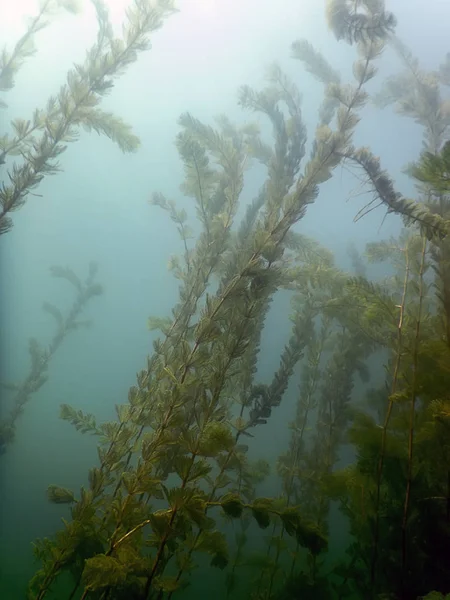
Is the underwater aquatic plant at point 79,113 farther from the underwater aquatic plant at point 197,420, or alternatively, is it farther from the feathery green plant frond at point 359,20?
the feathery green plant frond at point 359,20

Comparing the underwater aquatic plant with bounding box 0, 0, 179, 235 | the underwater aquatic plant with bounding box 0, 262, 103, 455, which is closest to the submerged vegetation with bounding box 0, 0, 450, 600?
the underwater aquatic plant with bounding box 0, 0, 179, 235

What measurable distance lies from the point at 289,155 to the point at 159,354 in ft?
5.95

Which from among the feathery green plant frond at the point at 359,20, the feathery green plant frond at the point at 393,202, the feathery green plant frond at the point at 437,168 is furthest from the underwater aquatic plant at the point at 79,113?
the feathery green plant frond at the point at 437,168

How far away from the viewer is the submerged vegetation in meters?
1.72

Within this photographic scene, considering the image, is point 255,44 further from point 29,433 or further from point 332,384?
point 29,433

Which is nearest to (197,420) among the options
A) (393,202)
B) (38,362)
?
(393,202)

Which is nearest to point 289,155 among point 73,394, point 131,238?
point 131,238

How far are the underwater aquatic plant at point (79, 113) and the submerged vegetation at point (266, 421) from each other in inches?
10.6

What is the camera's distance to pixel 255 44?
8.29m

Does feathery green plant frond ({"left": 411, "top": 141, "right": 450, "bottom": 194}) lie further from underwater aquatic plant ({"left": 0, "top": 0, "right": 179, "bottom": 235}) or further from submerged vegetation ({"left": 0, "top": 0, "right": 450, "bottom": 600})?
underwater aquatic plant ({"left": 0, "top": 0, "right": 179, "bottom": 235})

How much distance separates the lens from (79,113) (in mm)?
2453

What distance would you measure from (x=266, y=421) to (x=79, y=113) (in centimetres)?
246

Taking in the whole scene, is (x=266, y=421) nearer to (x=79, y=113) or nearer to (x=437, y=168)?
(x=437, y=168)

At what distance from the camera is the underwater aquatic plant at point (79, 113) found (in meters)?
2.23
